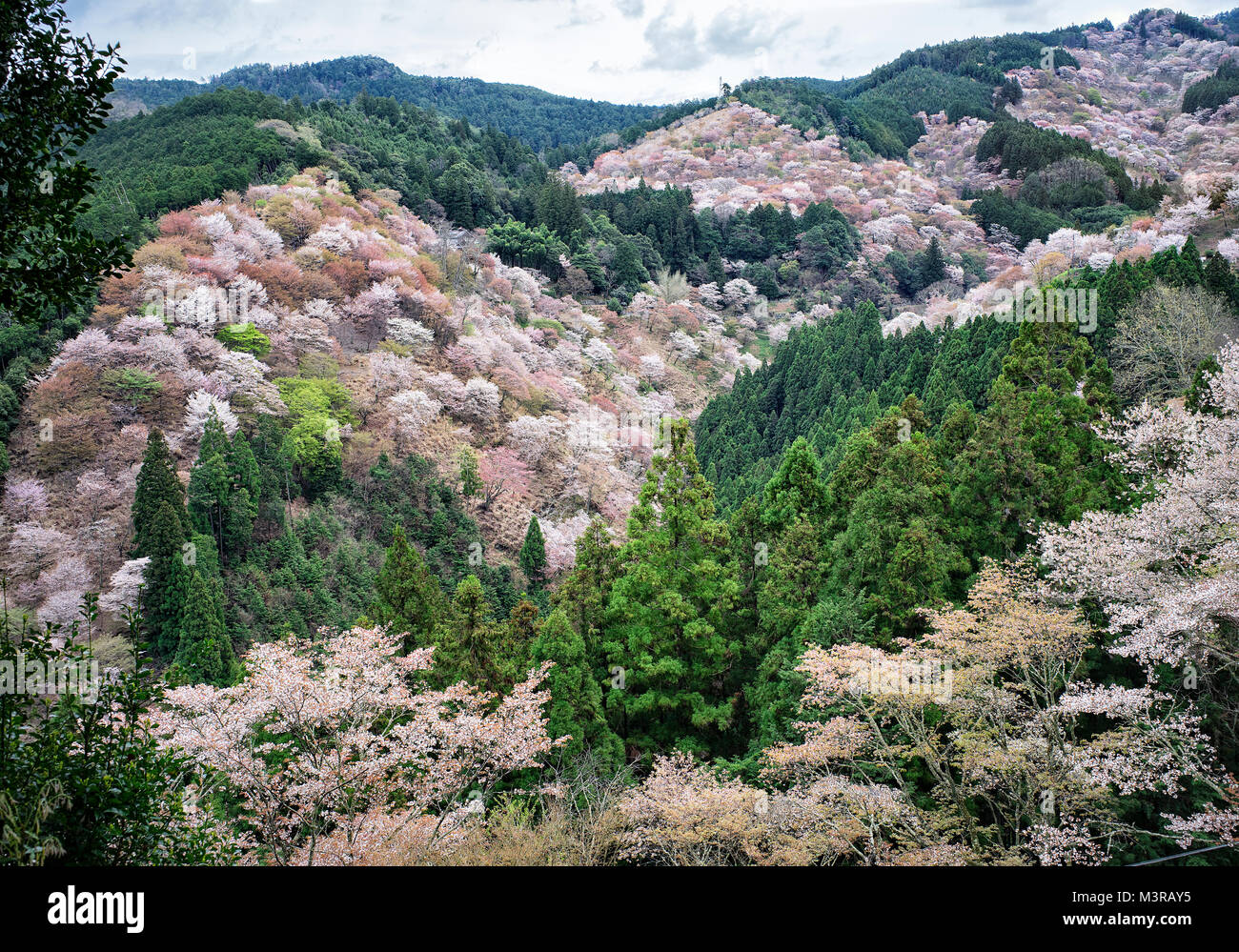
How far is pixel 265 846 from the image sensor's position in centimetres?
1058

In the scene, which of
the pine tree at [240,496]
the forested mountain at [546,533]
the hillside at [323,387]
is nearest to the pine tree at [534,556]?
the forested mountain at [546,533]

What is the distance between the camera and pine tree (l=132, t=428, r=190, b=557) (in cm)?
2072

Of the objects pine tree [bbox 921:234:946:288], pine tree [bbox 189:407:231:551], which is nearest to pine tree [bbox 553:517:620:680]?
pine tree [bbox 189:407:231:551]

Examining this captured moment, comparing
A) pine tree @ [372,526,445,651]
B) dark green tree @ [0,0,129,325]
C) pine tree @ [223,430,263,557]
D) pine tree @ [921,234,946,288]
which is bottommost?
pine tree @ [372,526,445,651]

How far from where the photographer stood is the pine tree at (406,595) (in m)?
17.5

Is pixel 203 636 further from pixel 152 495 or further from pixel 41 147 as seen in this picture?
pixel 41 147

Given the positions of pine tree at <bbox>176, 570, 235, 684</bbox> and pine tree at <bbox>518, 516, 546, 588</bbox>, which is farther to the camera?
pine tree at <bbox>518, 516, 546, 588</bbox>

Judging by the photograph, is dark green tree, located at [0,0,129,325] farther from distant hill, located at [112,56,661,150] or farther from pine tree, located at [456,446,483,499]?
distant hill, located at [112,56,661,150]

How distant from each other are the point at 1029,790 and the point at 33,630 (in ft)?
36.4

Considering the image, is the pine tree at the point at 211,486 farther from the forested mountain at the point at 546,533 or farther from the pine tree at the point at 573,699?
the pine tree at the point at 573,699

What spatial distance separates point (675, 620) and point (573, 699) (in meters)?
3.26

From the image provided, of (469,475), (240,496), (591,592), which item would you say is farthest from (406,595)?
(469,475)

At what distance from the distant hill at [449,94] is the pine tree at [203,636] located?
116318 millimetres

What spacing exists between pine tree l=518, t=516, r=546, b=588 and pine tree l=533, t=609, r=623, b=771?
12005mm
